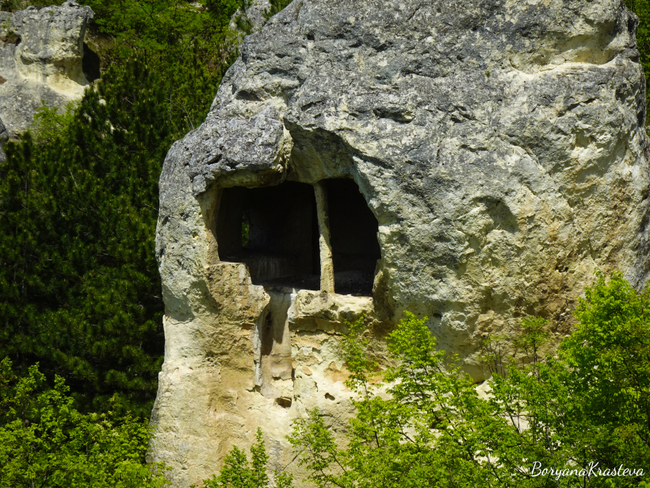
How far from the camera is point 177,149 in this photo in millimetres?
9703

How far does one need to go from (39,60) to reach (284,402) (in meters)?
14.6

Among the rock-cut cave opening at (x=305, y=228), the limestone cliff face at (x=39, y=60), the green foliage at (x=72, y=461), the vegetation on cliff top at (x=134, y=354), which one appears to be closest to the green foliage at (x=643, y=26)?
the vegetation on cliff top at (x=134, y=354)

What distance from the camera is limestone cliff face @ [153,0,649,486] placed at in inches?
323

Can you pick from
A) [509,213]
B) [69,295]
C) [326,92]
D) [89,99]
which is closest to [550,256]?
[509,213]

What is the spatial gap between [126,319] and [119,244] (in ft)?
4.45

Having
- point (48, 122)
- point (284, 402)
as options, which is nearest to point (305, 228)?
point (284, 402)

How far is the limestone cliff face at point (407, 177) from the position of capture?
8195 millimetres

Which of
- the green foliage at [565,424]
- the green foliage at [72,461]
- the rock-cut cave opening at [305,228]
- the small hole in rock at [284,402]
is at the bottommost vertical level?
the green foliage at [72,461]

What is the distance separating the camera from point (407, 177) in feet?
27.2

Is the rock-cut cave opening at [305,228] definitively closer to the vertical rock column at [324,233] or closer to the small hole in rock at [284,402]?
the vertical rock column at [324,233]

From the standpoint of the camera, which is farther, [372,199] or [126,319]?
[126,319]

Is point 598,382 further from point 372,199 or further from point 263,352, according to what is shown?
point 263,352

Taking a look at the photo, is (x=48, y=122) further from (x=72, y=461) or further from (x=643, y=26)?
(x=643, y=26)

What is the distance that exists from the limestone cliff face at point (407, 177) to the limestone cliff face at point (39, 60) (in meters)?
11.8
